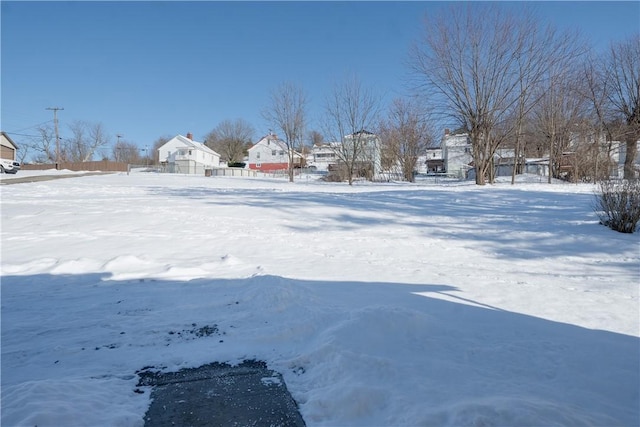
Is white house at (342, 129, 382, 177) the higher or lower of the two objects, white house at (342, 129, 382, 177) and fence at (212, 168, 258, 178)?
the higher

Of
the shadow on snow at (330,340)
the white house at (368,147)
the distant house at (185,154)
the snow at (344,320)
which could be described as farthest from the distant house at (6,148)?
the shadow on snow at (330,340)

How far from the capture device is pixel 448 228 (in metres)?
8.98

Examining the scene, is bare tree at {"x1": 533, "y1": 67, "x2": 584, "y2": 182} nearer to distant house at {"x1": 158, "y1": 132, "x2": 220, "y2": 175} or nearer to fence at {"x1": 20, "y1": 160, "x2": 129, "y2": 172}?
fence at {"x1": 20, "y1": 160, "x2": 129, "y2": 172}

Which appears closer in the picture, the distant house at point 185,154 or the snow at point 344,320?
the snow at point 344,320

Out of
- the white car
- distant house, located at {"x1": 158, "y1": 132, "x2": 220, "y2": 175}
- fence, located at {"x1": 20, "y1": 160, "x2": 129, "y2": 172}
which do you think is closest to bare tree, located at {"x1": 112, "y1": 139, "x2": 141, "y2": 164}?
distant house, located at {"x1": 158, "y1": 132, "x2": 220, "y2": 175}

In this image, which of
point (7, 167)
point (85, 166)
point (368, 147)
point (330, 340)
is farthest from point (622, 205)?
point (85, 166)

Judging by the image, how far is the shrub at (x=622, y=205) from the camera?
7.58 meters

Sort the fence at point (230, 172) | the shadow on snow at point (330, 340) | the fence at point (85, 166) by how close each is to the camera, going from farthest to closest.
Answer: the fence at point (230, 172), the fence at point (85, 166), the shadow on snow at point (330, 340)

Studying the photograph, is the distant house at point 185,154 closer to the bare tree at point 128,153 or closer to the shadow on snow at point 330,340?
the bare tree at point 128,153

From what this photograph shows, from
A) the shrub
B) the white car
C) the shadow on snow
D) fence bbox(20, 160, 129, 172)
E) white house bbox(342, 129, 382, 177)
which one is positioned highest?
white house bbox(342, 129, 382, 177)

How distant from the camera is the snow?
93.5 inches

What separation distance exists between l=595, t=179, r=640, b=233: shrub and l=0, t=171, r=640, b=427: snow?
0.28 m

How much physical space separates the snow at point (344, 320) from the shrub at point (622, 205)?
280 millimetres

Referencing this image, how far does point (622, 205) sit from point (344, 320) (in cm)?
738
